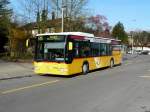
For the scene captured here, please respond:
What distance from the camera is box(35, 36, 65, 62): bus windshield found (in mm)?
22516

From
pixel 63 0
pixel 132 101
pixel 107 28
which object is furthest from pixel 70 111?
pixel 107 28

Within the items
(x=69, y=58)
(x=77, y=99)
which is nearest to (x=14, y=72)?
(x=69, y=58)

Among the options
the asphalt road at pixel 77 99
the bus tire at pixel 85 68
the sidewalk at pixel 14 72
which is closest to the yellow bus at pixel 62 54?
the bus tire at pixel 85 68

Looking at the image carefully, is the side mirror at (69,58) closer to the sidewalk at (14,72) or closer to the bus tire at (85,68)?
the bus tire at (85,68)

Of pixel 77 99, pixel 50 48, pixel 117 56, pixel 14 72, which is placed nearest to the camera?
pixel 77 99

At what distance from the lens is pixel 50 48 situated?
22984 millimetres

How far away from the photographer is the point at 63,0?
145ft

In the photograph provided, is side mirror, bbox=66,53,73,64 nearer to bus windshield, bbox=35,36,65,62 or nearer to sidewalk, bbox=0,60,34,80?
bus windshield, bbox=35,36,65,62

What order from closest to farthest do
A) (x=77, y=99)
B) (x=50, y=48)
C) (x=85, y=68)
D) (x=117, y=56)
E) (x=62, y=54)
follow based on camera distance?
(x=77, y=99)
(x=62, y=54)
(x=50, y=48)
(x=85, y=68)
(x=117, y=56)

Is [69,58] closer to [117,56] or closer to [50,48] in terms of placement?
[50,48]

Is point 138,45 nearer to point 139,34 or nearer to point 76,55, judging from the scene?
point 139,34

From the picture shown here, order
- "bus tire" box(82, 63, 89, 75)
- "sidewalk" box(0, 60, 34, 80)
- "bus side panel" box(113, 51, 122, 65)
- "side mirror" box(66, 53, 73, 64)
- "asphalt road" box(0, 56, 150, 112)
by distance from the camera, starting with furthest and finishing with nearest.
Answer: "bus side panel" box(113, 51, 122, 65) → "bus tire" box(82, 63, 89, 75) → "sidewalk" box(0, 60, 34, 80) → "side mirror" box(66, 53, 73, 64) → "asphalt road" box(0, 56, 150, 112)

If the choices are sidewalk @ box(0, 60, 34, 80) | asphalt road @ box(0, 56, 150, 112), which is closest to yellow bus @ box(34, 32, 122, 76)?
sidewalk @ box(0, 60, 34, 80)

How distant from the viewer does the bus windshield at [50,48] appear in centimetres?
2252
